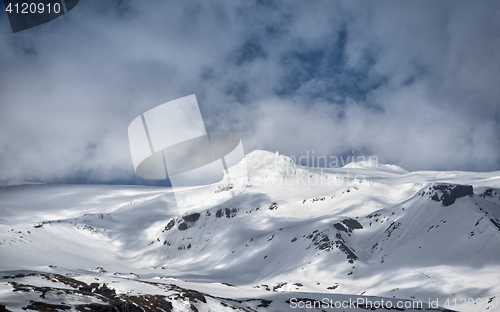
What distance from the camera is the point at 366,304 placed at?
421 feet

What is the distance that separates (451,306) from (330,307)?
9433 centimetres

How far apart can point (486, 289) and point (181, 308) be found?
167024mm

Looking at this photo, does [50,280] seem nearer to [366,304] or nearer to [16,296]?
[16,296]

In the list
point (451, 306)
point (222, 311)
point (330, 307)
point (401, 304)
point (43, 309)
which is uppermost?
point (43, 309)

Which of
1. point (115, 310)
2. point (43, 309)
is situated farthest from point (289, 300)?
point (43, 309)

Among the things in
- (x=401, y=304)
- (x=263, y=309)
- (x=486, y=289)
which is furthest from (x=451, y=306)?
(x=263, y=309)

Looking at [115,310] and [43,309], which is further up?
[43,309]

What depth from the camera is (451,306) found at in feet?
593

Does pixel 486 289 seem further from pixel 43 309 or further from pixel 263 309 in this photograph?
pixel 43 309

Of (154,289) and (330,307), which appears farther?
(330,307)

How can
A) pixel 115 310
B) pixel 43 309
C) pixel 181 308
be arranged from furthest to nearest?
pixel 181 308
pixel 115 310
pixel 43 309

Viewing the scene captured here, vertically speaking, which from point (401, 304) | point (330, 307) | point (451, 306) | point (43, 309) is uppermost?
point (43, 309)

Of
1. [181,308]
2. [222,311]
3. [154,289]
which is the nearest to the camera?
[181,308]

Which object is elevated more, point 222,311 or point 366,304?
point 222,311
